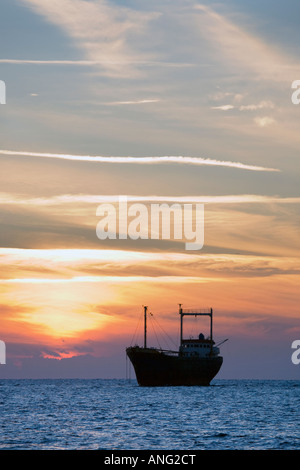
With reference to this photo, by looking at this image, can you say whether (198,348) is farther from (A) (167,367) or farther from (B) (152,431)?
(B) (152,431)

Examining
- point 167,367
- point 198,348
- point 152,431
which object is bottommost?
point 152,431

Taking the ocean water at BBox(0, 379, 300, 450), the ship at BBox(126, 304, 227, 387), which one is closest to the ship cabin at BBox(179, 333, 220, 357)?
the ship at BBox(126, 304, 227, 387)

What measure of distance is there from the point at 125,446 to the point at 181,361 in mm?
107397

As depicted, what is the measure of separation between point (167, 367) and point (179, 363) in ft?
10.5

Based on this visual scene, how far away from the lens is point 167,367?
481 ft

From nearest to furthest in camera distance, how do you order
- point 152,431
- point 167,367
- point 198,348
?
point 152,431 → point 167,367 → point 198,348

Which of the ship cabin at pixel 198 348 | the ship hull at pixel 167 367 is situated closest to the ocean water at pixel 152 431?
the ship hull at pixel 167 367

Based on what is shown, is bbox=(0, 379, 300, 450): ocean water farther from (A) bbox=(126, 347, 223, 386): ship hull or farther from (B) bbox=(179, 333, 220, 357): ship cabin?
(B) bbox=(179, 333, 220, 357): ship cabin

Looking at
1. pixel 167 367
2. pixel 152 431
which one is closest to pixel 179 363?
pixel 167 367

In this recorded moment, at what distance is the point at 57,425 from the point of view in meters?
59.1

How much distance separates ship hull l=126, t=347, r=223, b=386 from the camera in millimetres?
144000
